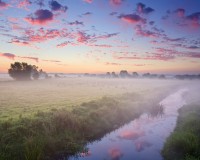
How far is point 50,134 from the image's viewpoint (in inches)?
653

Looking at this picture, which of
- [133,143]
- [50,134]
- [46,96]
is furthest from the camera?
[46,96]

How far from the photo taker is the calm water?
16266 millimetres

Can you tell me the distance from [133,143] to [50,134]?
7.74 metres

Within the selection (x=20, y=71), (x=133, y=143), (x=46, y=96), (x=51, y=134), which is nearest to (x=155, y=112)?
(x=133, y=143)

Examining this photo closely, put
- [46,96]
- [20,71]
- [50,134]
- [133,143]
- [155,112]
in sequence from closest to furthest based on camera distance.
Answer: [50,134]
[133,143]
[155,112]
[46,96]
[20,71]

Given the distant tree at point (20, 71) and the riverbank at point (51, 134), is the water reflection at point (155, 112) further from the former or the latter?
the distant tree at point (20, 71)

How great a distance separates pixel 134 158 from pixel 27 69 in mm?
100322

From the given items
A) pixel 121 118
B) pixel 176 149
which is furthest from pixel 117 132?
pixel 176 149

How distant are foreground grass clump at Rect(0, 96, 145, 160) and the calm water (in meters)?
1.00

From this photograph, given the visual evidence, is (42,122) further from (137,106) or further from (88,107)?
(137,106)

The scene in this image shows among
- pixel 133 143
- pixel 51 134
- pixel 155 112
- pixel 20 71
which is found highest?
pixel 20 71

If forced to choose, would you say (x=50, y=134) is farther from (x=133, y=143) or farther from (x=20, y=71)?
(x=20, y=71)

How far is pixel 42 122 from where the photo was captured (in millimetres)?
17844

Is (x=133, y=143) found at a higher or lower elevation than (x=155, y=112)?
lower
